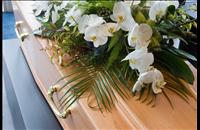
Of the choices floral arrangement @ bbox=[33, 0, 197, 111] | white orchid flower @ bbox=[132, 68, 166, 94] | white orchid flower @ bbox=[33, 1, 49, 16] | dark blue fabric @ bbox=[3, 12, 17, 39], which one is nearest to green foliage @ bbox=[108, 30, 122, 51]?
floral arrangement @ bbox=[33, 0, 197, 111]

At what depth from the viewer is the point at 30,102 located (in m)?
0.88

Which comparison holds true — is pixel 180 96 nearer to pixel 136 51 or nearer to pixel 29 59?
pixel 136 51

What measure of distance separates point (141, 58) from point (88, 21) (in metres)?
0.16

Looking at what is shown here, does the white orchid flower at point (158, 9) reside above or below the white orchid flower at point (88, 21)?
above

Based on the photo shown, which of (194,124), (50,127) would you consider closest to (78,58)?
(50,127)

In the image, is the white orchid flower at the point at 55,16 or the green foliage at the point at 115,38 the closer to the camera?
the green foliage at the point at 115,38

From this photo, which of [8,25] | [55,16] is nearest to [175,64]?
[55,16]

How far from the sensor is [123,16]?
0.58m

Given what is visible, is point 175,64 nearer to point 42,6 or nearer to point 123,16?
point 123,16

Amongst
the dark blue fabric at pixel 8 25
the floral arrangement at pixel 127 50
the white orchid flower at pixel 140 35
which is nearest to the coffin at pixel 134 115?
the floral arrangement at pixel 127 50

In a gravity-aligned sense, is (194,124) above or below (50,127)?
above

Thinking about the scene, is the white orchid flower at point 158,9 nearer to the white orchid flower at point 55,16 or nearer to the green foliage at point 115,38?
the green foliage at point 115,38

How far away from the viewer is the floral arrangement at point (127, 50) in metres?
0.56

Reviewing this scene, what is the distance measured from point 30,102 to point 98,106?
1.18 feet
